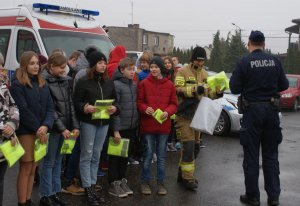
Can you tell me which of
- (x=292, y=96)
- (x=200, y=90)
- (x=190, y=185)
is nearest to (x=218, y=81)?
Answer: (x=200, y=90)

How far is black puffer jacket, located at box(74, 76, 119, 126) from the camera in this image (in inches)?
200

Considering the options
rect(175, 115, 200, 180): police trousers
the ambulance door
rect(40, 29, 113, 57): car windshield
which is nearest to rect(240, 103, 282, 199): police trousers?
rect(175, 115, 200, 180): police trousers

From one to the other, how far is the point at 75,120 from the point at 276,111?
260 centimetres

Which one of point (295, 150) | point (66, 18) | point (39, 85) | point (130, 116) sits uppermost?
point (66, 18)

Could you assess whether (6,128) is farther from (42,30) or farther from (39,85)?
(42,30)

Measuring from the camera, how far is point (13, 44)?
29.7ft

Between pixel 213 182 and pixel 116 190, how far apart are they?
1662mm

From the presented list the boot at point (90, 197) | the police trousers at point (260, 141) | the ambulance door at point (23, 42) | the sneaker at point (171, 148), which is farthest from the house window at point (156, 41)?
the boot at point (90, 197)

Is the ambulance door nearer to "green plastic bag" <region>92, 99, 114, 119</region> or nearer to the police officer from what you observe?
"green plastic bag" <region>92, 99, 114, 119</region>

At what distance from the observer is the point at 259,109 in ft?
17.4

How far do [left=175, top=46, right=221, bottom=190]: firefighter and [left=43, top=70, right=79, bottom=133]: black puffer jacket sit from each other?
1656 mm

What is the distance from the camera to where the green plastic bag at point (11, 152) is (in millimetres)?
4129

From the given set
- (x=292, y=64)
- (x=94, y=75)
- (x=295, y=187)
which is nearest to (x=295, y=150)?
(x=295, y=187)

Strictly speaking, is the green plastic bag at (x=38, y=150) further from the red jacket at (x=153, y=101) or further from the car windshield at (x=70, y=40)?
the car windshield at (x=70, y=40)
